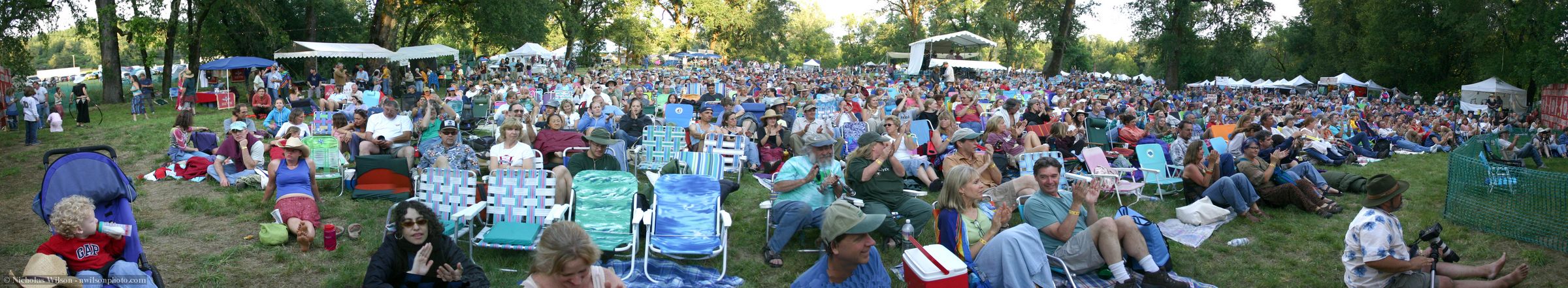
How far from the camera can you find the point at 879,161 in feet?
19.5

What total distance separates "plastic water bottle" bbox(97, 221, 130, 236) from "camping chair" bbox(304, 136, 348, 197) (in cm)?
369

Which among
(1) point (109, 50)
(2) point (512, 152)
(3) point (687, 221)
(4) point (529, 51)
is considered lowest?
(3) point (687, 221)

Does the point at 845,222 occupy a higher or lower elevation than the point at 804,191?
higher

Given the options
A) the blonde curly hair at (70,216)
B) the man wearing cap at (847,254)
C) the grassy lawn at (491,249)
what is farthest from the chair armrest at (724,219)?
the blonde curly hair at (70,216)

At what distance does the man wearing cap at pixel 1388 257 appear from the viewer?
4.26m

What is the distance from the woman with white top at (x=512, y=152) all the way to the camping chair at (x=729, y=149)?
2.13 meters

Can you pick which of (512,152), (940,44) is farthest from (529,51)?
(512,152)

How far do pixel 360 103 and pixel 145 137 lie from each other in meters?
2.83

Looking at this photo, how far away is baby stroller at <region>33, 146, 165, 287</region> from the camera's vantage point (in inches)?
169

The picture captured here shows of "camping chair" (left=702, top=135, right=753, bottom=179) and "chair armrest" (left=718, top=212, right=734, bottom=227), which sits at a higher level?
"camping chair" (left=702, top=135, right=753, bottom=179)

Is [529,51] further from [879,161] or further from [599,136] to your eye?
[879,161]

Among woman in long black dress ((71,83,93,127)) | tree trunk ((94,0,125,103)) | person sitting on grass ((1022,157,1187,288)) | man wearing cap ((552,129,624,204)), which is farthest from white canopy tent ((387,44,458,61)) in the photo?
person sitting on grass ((1022,157,1187,288))

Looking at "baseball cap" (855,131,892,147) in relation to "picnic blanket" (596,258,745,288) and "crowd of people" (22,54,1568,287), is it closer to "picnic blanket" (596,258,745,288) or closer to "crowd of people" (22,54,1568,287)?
"crowd of people" (22,54,1568,287)

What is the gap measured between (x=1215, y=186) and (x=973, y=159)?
6.99 feet
